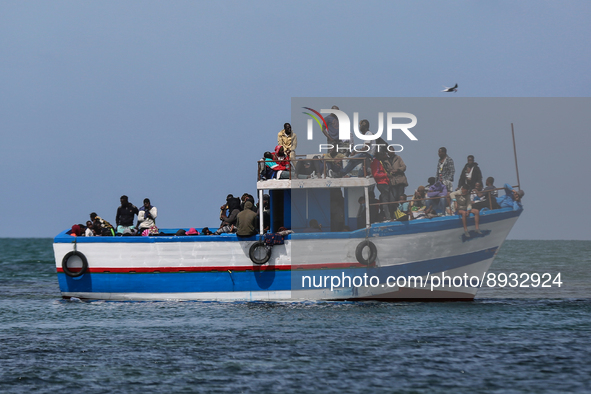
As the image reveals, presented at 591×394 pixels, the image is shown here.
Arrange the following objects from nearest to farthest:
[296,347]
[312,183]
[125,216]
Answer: [296,347], [312,183], [125,216]

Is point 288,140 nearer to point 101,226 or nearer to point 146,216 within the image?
point 146,216

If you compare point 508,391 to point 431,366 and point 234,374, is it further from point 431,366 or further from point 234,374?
point 234,374

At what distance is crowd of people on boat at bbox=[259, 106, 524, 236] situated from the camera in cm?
2148

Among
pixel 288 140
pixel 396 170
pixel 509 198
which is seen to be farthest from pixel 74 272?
pixel 509 198

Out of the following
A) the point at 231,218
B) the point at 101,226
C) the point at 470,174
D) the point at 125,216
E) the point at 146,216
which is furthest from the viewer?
the point at 101,226

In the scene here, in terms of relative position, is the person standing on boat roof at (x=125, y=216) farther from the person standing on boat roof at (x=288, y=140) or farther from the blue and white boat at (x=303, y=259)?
the person standing on boat roof at (x=288, y=140)

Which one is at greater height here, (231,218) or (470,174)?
(470,174)

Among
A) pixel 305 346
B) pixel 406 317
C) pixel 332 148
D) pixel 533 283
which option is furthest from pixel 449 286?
pixel 533 283

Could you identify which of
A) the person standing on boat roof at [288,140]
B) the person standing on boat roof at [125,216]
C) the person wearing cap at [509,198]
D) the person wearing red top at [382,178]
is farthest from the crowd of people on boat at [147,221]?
the person wearing cap at [509,198]

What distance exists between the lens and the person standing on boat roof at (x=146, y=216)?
2319cm

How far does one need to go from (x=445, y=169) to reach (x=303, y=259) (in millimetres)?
5194

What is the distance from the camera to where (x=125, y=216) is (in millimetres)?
23516

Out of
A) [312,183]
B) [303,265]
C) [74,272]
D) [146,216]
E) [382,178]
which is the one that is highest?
[382,178]

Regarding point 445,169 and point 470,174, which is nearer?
point 445,169
